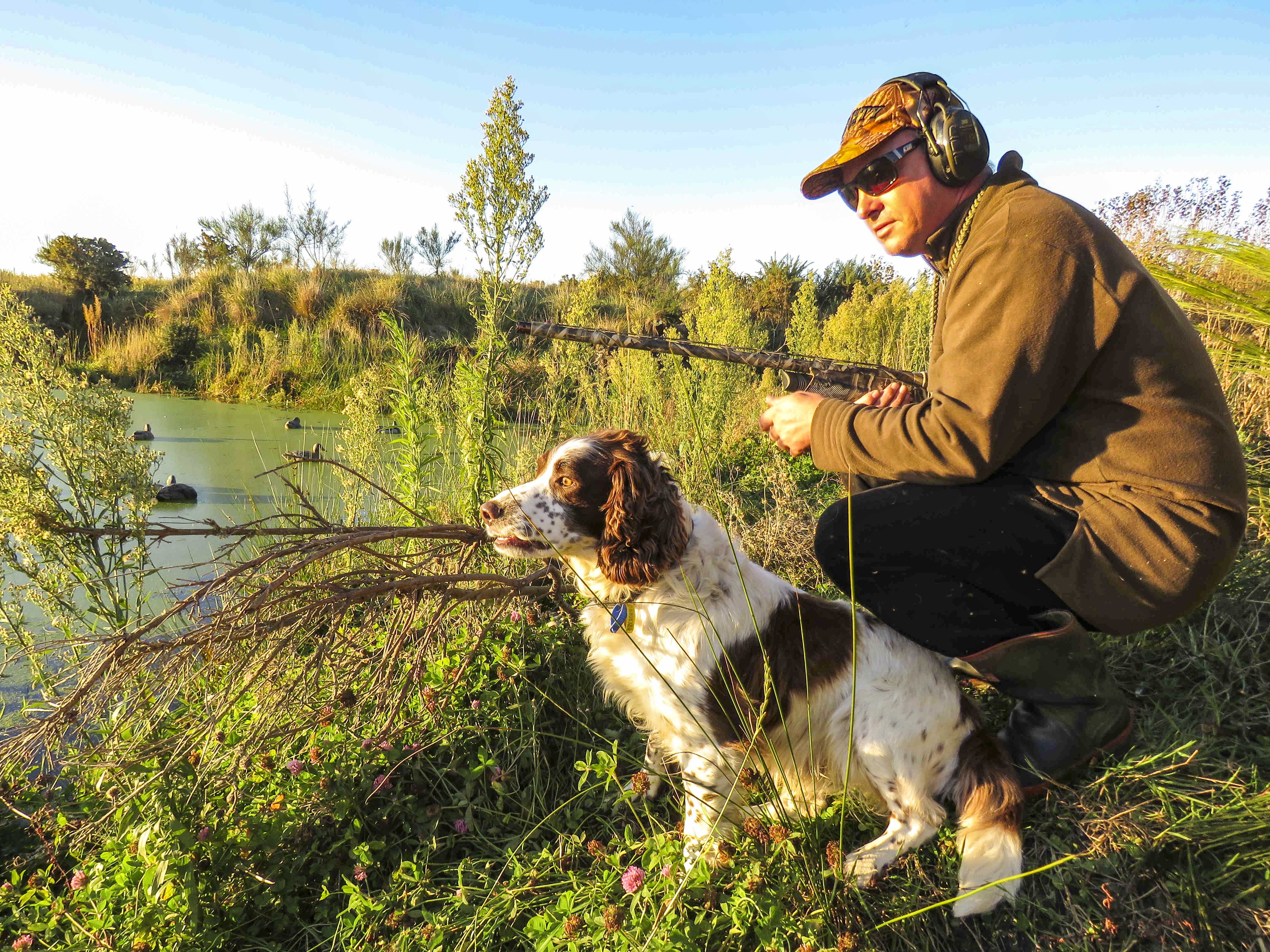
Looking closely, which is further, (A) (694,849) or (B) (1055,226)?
(A) (694,849)

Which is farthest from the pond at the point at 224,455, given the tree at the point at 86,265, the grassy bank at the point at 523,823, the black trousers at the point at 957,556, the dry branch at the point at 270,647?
the tree at the point at 86,265

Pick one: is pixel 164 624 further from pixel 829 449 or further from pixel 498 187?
pixel 829 449

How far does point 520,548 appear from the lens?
7.10 ft

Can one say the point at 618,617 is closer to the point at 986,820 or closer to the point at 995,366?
the point at 986,820

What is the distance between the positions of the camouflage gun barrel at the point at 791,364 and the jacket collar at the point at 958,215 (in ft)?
1.44

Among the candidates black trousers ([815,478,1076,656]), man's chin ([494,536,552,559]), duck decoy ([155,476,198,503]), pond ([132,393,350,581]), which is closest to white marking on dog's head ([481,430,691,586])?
man's chin ([494,536,552,559])

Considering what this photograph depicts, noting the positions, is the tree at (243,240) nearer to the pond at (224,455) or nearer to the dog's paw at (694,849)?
the pond at (224,455)

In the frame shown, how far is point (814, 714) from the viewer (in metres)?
2.08

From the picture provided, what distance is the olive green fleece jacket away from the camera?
62.7 inches

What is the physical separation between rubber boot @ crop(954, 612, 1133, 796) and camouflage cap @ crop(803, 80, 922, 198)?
1.52 meters

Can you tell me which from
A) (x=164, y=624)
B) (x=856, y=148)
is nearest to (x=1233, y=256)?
(x=856, y=148)

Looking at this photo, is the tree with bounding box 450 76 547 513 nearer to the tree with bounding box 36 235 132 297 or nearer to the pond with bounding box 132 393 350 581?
the pond with bounding box 132 393 350 581

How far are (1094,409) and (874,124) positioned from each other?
1080 millimetres

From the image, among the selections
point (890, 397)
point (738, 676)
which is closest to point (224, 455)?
point (738, 676)
